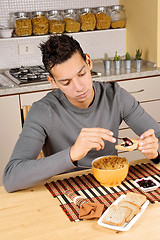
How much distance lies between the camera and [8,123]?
9.00 ft

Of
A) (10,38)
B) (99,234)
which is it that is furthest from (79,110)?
(10,38)

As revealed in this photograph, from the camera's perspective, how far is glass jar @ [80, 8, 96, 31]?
3.29 m

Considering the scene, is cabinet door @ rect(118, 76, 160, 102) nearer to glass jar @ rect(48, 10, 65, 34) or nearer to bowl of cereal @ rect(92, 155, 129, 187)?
glass jar @ rect(48, 10, 65, 34)

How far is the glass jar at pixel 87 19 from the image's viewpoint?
10.8ft

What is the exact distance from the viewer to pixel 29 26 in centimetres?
316

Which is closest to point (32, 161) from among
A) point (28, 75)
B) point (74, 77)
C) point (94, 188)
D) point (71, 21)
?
point (94, 188)

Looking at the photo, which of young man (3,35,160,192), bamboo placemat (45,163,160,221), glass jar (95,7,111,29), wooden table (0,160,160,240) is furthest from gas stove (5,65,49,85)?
wooden table (0,160,160,240)

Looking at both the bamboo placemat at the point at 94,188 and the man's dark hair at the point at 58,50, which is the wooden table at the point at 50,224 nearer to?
the bamboo placemat at the point at 94,188

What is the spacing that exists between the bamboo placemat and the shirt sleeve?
2.7 inches

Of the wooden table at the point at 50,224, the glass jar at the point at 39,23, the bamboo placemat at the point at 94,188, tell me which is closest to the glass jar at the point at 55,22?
the glass jar at the point at 39,23

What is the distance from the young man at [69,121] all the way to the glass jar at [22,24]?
154cm

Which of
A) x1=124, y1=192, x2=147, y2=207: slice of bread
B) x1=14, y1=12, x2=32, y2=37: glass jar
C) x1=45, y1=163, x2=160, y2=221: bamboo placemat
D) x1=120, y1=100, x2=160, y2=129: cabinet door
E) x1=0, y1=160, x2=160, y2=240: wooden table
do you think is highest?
x1=14, y1=12, x2=32, y2=37: glass jar

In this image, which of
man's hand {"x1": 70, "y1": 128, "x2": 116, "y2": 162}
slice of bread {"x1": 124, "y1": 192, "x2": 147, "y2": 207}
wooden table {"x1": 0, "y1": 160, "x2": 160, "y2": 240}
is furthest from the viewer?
man's hand {"x1": 70, "y1": 128, "x2": 116, "y2": 162}

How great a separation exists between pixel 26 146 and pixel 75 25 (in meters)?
2.00
